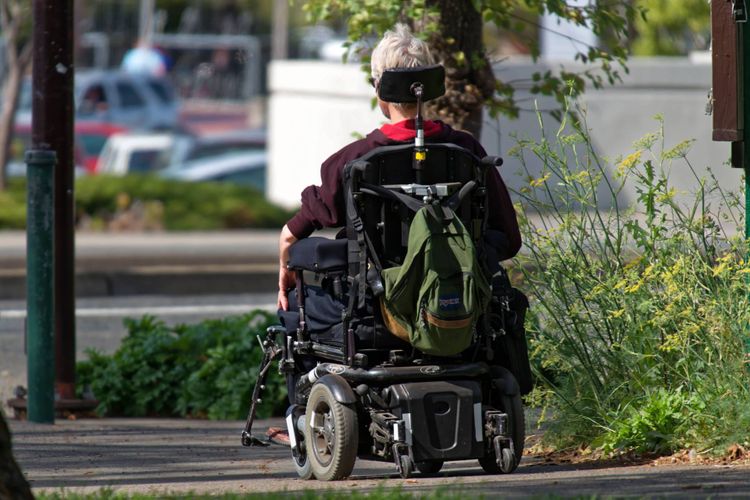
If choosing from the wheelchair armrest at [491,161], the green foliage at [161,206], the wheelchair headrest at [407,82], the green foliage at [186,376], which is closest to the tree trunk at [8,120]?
the green foliage at [161,206]

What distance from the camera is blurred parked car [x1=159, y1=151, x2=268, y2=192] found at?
24.2m

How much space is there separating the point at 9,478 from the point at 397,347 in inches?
70.9

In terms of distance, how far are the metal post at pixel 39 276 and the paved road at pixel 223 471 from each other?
0.27 meters

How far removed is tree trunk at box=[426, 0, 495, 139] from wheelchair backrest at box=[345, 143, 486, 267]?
95.2 inches

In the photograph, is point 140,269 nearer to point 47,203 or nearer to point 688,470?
point 47,203

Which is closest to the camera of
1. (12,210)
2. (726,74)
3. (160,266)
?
(726,74)

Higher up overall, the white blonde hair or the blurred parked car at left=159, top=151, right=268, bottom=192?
the white blonde hair

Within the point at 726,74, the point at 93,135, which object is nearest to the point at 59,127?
the point at 726,74

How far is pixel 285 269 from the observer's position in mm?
5406

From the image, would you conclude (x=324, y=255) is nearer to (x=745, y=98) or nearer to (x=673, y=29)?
(x=745, y=98)

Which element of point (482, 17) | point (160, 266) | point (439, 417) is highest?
point (482, 17)

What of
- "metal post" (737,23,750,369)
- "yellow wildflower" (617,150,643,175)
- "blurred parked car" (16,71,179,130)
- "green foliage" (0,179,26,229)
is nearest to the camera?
"yellow wildflower" (617,150,643,175)

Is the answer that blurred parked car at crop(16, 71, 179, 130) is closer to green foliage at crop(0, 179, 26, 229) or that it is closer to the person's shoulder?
green foliage at crop(0, 179, 26, 229)

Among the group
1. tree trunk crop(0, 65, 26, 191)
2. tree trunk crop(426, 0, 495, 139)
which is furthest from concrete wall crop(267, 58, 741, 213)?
tree trunk crop(426, 0, 495, 139)
